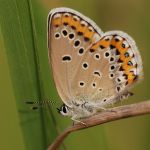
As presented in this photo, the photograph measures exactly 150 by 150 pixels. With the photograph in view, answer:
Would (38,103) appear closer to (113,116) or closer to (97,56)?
→ (113,116)

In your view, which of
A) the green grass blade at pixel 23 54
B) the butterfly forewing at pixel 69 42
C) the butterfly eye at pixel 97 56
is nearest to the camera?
the green grass blade at pixel 23 54

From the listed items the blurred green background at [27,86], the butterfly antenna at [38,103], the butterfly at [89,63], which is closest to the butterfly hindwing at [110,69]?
the butterfly at [89,63]

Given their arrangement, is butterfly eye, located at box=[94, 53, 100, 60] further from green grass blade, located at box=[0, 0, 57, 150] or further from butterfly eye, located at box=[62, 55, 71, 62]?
green grass blade, located at box=[0, 0, 57, 150]

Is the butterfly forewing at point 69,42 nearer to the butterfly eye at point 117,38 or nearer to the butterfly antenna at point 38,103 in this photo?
the butterfly eye at point 117,38

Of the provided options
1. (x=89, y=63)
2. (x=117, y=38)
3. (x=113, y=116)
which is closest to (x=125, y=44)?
(x=117, y=38)

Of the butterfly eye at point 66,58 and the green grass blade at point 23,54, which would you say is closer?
the green grass blade at point 23,54

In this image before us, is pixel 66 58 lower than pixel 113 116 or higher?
higher

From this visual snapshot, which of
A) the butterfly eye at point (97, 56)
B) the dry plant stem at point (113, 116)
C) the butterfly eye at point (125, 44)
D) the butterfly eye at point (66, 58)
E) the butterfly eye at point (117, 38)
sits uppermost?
the butterfly eye at point (117, 38)
